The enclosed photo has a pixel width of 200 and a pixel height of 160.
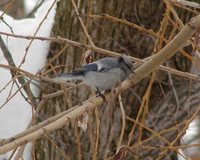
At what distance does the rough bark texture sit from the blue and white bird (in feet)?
2.52

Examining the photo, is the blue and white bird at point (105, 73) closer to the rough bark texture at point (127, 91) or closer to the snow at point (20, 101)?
the rough bark texture at point (127, 91)

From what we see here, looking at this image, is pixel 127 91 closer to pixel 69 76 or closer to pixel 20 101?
pixel 20 101

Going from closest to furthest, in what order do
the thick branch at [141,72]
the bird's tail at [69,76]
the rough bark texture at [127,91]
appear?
1. the thick branch at [141,72]
2. the bird's tail at [69,76]
3. the rough bark texture at [127,91]

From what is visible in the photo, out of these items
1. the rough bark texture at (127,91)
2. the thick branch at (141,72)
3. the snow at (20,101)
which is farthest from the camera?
the snow at (20,101)

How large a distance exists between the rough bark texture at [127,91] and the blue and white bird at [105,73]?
0.77 metres

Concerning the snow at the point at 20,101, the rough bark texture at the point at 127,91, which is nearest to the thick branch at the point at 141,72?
the rough bark texture at the point at 127,91

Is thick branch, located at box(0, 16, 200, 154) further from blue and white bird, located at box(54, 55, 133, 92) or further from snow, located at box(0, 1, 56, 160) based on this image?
snow, located at box(0, 1, 56, 160)

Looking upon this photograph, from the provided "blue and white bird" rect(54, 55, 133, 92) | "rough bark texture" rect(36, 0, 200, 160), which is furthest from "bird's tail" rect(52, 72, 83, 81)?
"rough bark texture" rect(36, 0, 200, 160)

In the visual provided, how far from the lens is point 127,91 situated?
2.96 meters

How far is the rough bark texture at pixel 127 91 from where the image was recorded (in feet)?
9.38

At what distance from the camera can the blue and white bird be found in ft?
6.52

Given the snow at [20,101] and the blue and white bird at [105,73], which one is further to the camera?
the snow at [20,101]

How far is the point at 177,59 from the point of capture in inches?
116

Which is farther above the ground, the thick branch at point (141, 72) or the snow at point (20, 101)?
the snow at point (20, 101)
